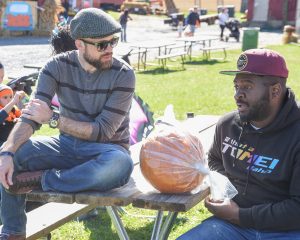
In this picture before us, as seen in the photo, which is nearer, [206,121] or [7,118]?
[7,118]

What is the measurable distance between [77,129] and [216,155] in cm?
81

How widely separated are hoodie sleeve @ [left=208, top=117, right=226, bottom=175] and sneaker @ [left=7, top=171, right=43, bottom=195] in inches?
38.3

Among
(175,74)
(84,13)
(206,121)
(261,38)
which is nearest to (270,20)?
(261,38)

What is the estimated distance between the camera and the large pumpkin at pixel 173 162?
293 cm

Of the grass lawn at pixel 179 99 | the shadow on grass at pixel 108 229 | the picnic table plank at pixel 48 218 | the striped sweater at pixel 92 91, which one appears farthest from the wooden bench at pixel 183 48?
the striped sweater at pixel 92 91

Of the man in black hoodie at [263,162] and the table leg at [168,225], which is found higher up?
the man in black hoodie at [263,162]

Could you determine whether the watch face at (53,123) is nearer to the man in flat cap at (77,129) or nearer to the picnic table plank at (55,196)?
the man in flat cap at (77,129)

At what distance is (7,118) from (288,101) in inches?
98.4

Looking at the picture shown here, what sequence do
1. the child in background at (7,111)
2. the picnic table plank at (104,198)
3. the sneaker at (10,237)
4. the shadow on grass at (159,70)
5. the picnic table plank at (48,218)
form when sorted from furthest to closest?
1. the shadow on grass at (159,70)
2. the child in background at (7,111)
3. the picnic table plank at (48,218)
4. the sneaker at (10,237)
5. the picnic table plank at (104,198)

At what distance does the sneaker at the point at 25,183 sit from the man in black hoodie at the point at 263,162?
806 millimetres

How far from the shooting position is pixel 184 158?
294cm

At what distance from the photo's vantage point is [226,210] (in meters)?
3.06

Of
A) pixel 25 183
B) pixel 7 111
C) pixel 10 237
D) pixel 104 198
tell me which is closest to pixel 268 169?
pixel 104 198

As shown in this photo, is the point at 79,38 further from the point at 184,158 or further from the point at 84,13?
the point at 184,158
